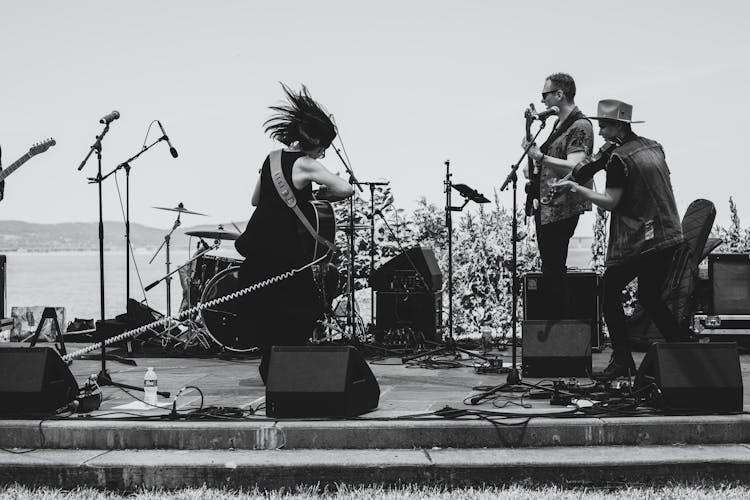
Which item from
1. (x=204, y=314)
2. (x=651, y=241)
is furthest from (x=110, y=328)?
(x=651, y=241)

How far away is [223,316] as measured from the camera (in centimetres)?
887

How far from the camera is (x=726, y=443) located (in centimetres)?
492

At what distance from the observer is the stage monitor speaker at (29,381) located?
5.14 metres

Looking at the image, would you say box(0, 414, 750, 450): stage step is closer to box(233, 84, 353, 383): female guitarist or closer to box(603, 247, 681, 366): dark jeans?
box(233, 84, 353, 383): female guitarist

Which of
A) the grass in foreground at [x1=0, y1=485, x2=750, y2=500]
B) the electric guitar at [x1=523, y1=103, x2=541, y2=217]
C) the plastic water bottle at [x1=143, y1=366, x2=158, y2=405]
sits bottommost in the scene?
the grass in foreground at [x1=0, y1=485, x2=750, y2=500]

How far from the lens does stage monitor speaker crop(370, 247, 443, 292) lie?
9.25 meters

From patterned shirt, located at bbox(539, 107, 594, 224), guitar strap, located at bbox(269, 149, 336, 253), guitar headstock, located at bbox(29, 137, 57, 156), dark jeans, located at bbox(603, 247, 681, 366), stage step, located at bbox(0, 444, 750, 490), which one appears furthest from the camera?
guitar headstock, located at bbox(29, 137, 57, 156)

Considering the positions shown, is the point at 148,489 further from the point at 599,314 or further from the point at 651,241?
the point at 599,314

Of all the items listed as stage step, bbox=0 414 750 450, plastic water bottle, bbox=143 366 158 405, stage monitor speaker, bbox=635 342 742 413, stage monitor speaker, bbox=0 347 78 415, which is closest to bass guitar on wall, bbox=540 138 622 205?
stage monitor speaker, bbox=635 342 742 413

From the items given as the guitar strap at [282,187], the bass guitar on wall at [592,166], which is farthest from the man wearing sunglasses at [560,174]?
the guitar strap at [282,187]

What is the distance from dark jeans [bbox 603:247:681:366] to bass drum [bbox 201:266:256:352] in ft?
12.5

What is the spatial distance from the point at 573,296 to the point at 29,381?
15.9ft

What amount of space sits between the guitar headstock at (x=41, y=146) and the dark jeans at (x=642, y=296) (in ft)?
15.7

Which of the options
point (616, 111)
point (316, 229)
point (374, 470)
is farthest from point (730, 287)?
point (374, 470)
